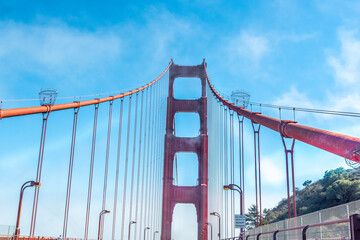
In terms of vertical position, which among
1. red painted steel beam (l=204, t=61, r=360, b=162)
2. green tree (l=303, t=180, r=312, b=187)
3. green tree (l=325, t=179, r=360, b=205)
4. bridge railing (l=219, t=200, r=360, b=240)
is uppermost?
green tree (l=303, t=180, r=312, b=187)

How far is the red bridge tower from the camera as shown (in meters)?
35.1

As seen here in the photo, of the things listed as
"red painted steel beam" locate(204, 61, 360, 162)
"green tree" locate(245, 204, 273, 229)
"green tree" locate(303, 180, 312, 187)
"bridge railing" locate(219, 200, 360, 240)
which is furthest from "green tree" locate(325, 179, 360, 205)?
"red painted steel beam" locate(204, 61, 360, 162)

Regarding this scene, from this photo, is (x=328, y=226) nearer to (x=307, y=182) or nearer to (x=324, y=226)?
(x=324, y=226)

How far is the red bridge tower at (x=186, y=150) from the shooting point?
3506cm

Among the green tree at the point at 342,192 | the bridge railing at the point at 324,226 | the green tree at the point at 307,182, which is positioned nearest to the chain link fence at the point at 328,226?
the bridge railing at the point at 324,226

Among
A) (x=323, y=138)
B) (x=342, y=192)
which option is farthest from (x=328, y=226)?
(x=342, y=192)

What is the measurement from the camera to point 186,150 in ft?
126

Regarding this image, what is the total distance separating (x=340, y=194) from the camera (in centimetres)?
4453

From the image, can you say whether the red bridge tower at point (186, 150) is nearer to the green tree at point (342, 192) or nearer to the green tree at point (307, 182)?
the green tree at point (342, 192)

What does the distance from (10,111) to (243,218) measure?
13177 mm

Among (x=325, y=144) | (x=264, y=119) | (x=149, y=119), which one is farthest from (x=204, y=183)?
(x=325, y=144)

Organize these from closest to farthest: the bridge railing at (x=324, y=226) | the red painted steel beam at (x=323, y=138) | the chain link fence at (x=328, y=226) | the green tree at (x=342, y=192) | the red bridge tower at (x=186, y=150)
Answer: the bridge railing at (x=324, y=226) < the chain link fence at (x=328, y=226) < the red painted steel beam at (x=323, y=138) < the red bridge tower at (x=186, y=150) < the green tree at (x=342, y=192)

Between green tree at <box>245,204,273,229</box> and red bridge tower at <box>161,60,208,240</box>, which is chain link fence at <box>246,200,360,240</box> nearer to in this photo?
red bridge tower at <box>161,60,208,240</box>

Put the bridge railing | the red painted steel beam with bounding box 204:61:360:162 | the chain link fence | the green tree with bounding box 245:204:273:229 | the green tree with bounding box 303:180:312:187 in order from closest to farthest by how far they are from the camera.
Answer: the bridge railing → the chain link fence → the red painted steel beam with bounding box 204:61:360:162 → the green tree with bounding box 245:204:273:229 → the green tree with bounding box 303:180:312:187
